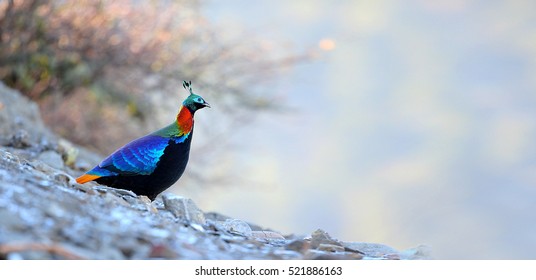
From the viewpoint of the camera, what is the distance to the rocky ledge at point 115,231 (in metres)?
3.51

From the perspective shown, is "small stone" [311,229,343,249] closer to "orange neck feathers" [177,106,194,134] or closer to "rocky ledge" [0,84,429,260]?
"rocky ledge" [0,84,429,260]

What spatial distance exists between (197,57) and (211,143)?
4.59 ft

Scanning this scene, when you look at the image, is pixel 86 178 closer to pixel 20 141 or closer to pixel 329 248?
pixel 329 248

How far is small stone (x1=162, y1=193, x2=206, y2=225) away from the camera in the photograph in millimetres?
4754

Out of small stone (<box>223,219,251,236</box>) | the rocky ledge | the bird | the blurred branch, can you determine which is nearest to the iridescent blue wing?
the bird

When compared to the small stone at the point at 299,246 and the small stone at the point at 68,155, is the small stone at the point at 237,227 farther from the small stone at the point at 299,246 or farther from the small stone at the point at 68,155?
the small stone at the point at 68,155

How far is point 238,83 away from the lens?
12836 mm

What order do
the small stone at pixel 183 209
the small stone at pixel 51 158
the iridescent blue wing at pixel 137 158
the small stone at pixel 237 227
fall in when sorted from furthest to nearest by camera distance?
the small stone at pixel 51 158 < the iridescent blue wing at pixel 137 158 < the small stone at pixel 237 227 < the small stone at pixel 183 209

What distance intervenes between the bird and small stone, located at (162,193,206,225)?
2.51 feet

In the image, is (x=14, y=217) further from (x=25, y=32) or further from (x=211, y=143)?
(x=211, y=143)

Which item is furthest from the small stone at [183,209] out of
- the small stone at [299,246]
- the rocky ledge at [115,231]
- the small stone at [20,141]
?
the small stone at [20,141]

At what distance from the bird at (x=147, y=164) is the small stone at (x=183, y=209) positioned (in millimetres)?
766

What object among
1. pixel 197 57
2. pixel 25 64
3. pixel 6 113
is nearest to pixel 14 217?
pixel 6 113
